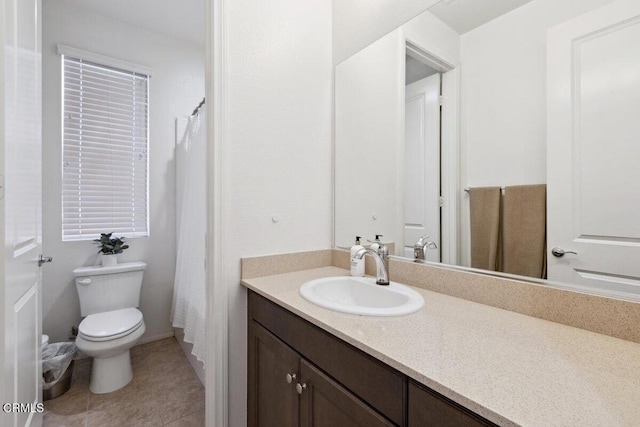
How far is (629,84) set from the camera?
2.27 ft

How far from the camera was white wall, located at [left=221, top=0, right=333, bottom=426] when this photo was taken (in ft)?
4.04

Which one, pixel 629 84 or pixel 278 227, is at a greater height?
pixel 629 84

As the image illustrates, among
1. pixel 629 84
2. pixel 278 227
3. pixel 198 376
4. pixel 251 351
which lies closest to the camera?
pixel 629 84

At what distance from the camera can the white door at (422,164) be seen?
1137mm

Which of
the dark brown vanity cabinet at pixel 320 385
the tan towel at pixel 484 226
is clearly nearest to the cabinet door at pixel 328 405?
the dark brown vanity cabinet at pixel 320 385

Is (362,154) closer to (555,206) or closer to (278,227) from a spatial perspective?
(278,227)

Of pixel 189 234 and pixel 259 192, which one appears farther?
pixel 189 234

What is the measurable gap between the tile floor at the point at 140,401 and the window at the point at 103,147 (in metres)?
1.04

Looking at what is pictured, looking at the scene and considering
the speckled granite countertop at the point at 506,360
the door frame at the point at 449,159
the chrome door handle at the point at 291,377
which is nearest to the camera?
the speckled granite countertop at the point at 506,360

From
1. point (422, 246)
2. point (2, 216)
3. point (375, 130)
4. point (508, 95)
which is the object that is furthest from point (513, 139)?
point (2, 216)

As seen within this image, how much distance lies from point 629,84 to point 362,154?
36.8 inches

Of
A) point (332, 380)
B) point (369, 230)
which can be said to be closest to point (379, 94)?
point (369, 230)

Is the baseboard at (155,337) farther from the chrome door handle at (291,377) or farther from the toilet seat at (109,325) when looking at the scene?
the chrome door handle at (291,377)

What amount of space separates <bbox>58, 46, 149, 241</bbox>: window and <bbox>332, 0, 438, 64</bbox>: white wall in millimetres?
1795
